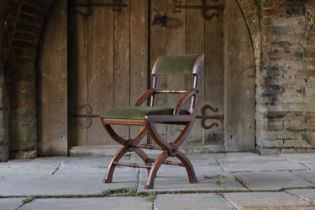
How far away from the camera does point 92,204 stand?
2680 millimetres

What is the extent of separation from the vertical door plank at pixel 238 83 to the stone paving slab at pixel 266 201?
→ 6.48ft

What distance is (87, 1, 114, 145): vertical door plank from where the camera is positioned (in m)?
4.85

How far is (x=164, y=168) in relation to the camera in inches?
154

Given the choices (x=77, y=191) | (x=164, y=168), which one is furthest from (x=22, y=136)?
(x=77, y=191)

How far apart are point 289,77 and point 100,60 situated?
5.87 feet

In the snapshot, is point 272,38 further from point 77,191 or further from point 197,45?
point 77,191

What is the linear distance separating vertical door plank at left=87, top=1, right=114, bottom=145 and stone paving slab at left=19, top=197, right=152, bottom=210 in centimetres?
211

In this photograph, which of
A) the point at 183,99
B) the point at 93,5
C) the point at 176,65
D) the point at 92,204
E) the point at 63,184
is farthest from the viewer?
the point at 93,5

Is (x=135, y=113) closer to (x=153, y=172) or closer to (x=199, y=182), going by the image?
(x=153, y=172)

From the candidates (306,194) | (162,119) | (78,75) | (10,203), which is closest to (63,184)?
(10,203)

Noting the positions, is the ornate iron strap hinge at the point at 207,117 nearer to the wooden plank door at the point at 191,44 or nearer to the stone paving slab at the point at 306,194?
the wooden plank door at the point at 191,44

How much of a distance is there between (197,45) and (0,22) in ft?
5.99

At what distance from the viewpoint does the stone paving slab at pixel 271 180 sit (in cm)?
311

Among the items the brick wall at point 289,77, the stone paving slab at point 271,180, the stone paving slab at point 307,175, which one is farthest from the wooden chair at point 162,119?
the brick wall at point 289,77
